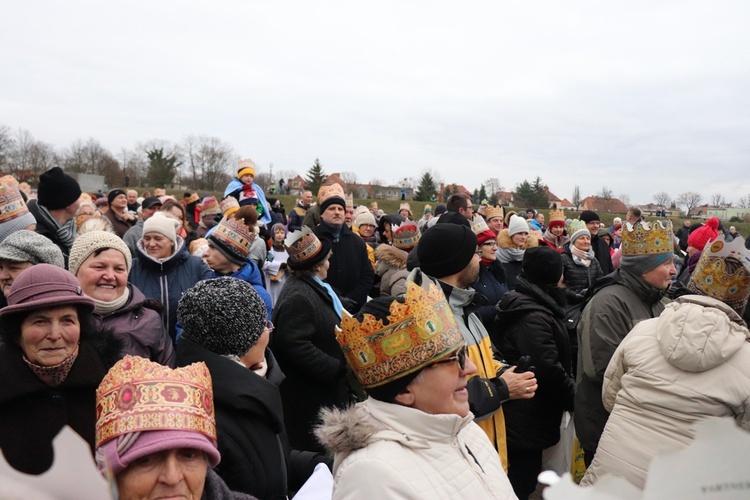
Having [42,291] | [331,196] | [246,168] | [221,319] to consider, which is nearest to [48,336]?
[42,291]

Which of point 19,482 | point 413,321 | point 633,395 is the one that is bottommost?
point 633,395

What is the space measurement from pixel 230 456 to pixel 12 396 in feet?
2.86

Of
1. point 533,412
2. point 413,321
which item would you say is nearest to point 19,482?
point 413,321

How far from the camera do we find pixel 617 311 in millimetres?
3871

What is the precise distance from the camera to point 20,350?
2.39 m

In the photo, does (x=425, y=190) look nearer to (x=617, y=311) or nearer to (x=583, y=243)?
(x=583, y=243)

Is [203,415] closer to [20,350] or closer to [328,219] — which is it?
[20,350]

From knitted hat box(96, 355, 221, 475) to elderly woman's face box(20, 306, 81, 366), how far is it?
0.75m

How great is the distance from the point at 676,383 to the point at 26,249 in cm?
366

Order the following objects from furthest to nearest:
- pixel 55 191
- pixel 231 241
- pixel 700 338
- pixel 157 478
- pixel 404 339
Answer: pixel 55 191 → pixel 231 241 → pixel 700 338 → pixel 404 339 → pixel 157 478

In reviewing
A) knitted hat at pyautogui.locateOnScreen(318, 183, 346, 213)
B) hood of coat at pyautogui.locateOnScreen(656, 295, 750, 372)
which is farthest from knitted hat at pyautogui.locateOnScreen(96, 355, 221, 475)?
knitted hat at pyautogui.locateOnScreen(318, 183, 346, 213)

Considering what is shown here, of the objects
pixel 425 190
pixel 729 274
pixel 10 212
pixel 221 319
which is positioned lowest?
pixel 425 190

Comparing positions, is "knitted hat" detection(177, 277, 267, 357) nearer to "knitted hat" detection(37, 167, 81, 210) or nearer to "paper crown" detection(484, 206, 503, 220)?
"knitted hat" detection(37, 167, 81, 210)

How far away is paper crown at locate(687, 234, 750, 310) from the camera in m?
3.71
